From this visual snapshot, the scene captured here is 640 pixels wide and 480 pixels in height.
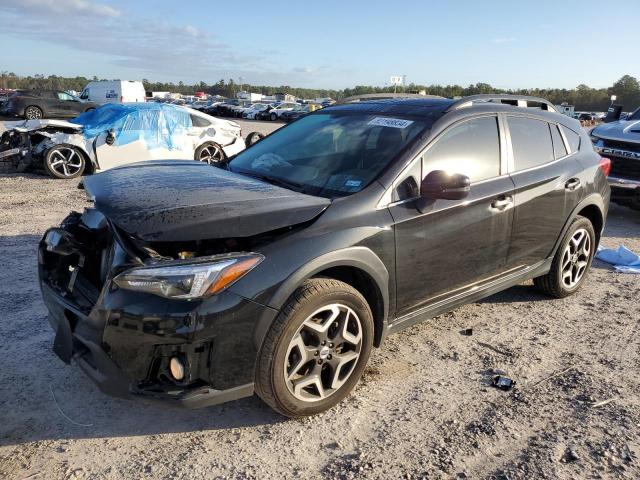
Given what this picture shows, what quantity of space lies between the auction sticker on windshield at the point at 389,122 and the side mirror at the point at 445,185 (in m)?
0.57

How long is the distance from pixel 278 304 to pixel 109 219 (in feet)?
3.30

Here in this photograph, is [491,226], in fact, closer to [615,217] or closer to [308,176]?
[308,176]

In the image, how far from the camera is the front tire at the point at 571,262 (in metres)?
4.66

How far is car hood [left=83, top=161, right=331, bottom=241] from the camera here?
2.61 meters

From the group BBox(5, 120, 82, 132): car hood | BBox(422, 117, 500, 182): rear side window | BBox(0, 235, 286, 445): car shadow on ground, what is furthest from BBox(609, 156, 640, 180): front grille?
BBox(5, 120, 82, 132): car hood

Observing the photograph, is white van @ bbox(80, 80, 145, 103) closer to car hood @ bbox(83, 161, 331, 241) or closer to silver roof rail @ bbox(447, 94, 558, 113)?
silver roof rail @ bbox(447, 94, 558, 113)

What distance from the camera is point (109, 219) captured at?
110 inches

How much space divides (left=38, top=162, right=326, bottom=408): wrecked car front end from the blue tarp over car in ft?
27.8

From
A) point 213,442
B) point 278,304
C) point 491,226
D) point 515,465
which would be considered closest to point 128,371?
point 213,442

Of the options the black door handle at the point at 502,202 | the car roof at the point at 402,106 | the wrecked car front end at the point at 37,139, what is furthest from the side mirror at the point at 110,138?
the black door handle at the point at 502,202

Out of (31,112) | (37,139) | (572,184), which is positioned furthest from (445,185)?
(31,112)

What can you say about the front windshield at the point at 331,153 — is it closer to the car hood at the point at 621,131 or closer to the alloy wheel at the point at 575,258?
the alloy wheel at the point at 575,258

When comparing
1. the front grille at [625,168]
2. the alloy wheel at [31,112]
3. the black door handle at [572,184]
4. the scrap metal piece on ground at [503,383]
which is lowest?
the scrap metal piece on ground at [503,383]

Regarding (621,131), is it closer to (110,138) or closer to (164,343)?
(164,343)
